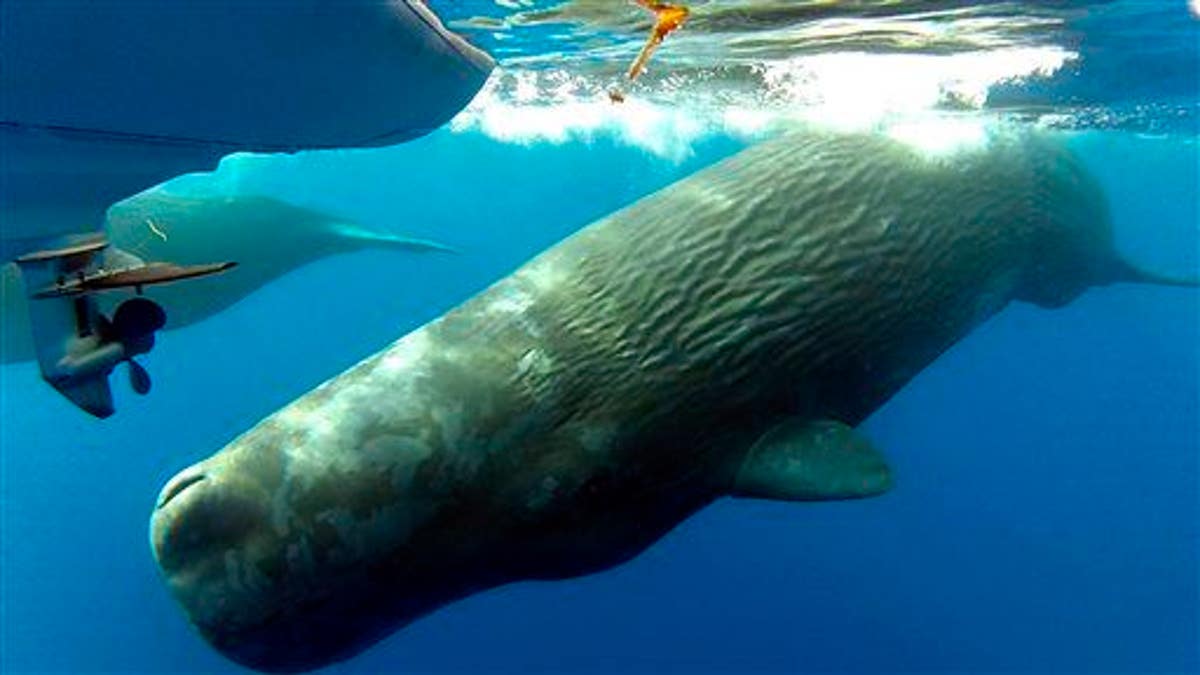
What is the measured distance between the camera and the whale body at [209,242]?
10805mm

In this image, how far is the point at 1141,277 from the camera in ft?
32.5

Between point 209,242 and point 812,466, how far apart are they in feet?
30.6

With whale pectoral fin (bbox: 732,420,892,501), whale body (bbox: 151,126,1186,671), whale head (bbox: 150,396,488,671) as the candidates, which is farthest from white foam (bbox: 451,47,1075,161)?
whale head (bbox: 150,396,488,671)

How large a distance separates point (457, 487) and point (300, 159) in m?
33.4

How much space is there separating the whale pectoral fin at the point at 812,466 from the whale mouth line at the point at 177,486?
7.63 feet

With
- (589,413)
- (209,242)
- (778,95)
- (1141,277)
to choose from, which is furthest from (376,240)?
(589,413)

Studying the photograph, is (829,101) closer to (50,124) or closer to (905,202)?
(905,202)

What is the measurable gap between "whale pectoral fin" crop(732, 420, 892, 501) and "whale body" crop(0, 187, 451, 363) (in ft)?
25.7

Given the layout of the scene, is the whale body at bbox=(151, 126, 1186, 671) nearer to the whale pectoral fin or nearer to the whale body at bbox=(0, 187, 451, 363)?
the whale pectoral fin

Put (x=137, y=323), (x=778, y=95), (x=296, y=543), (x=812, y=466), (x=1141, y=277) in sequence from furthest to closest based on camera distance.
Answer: (x=778, y=95) → (x=1141, y=277) → (x=812, y=466) → (x=137, y=323) → (x=296, y=543)

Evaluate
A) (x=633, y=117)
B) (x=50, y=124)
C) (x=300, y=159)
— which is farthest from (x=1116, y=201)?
(x=50, y=124)

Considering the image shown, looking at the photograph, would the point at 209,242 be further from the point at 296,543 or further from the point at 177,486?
the point at 296,543

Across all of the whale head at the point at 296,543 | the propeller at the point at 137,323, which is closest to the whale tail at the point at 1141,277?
the whale head at the point at 296,543

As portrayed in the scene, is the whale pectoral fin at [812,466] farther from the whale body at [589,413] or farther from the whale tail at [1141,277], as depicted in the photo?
the whale tail at [1141,277]
